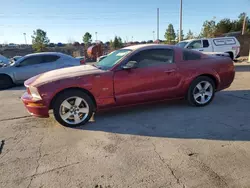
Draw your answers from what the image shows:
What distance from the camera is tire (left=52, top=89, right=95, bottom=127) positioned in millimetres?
3812

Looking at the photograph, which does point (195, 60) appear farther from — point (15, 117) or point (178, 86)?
point (15, 117)

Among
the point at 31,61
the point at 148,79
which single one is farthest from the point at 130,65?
the point at 31,61

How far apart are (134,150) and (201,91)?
2.66 meters

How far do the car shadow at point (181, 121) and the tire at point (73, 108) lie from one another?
8.1 inches

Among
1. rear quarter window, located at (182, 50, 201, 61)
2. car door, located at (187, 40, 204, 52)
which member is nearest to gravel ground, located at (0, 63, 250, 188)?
rear quarter window, located at (182, 50, 201, 61)

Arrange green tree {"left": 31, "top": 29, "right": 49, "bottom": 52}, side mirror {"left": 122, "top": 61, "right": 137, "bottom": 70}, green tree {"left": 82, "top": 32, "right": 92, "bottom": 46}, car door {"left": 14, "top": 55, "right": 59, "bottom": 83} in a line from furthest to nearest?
green tree {"left": 82, "top": 32, "right": 92, "bottom": 46} → green tree {"left": 31, "top": 29, "right": 49, "bottom": 52} → car door {"left": 14, "top": 55, "right": 59, "bottom": 83} → side mirror {"left": 122, "top": 61, "right": 137, "bottom": 70}

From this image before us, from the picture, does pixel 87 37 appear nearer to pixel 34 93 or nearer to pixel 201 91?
pixel 201 91

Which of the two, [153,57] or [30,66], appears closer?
[153,57]

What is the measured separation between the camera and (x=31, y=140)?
11.6ft

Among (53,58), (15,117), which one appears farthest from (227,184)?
(53,58)

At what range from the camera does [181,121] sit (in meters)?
4.01

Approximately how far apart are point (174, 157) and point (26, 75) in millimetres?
8049

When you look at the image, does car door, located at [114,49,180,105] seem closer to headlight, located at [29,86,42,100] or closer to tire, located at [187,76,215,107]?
tire, located at [187,76,215,107]

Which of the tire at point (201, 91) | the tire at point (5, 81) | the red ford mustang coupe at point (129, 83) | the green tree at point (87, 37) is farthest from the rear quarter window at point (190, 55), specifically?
the green tree at point (87, 37)
